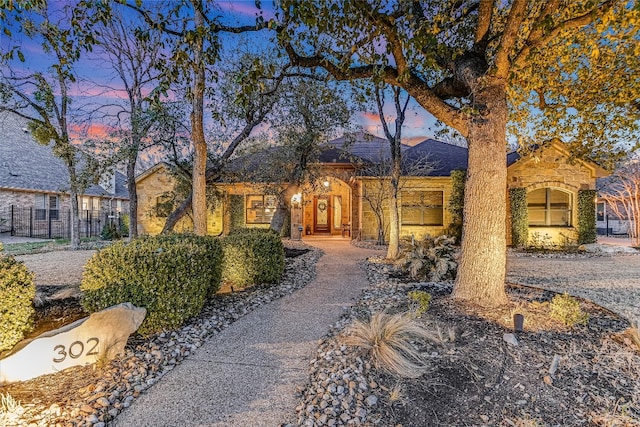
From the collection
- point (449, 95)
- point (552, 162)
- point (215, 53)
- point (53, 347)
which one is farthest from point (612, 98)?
point (53, 347)

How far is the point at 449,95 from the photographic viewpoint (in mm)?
5891

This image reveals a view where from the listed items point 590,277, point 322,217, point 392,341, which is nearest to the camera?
point 392,341

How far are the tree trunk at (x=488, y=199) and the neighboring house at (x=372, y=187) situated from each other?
6560 mm

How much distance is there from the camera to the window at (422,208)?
15641 millimetres

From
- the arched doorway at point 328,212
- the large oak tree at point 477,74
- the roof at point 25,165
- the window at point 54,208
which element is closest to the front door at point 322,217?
the arched doorway at point 328,212

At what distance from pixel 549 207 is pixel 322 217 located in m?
11.5

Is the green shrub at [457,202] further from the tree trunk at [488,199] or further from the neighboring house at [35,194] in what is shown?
the neighboring house at [35,194]

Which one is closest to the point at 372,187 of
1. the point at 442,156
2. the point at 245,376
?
the point at 442,156

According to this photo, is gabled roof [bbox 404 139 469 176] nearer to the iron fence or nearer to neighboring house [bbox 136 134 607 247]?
neighboring house [bbox 136 134 607 247]

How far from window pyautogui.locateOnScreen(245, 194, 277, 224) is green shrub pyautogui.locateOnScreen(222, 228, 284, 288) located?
34.4 feet

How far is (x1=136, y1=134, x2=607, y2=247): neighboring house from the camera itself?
14.1 m

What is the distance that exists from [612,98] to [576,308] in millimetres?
4911

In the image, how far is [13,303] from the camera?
129 inches

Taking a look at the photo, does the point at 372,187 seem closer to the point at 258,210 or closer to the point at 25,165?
the point at 258,210
